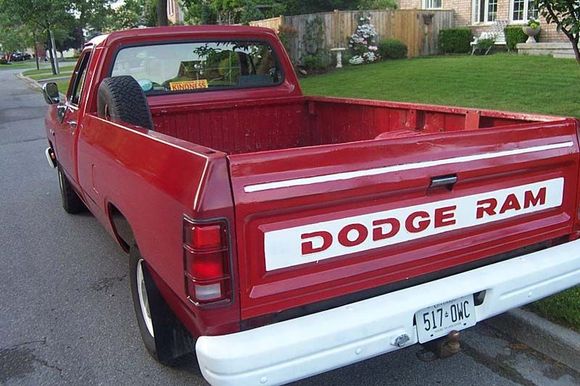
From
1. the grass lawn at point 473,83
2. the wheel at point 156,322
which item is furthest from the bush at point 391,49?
the wheel at point 156,322

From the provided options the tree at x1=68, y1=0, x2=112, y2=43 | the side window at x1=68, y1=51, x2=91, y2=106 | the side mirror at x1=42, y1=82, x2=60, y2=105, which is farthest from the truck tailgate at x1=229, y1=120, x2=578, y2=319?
the tree at x1=68, y1=0, x2=112, y2=43

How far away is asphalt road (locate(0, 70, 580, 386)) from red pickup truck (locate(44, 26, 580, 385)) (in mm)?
327

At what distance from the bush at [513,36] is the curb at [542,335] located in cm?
1800

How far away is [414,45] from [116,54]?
19351 millimetres

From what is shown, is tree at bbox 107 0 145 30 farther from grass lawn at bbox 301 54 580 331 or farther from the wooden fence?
Answer: grass lawn at bbox 301 54 580 331

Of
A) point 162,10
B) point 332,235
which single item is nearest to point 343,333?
point 332,235

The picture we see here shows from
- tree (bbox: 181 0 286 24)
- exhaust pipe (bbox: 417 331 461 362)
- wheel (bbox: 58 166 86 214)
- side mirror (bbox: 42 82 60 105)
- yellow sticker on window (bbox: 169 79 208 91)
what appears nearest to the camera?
exhaust pipe (bbox: 417 331 461 362)

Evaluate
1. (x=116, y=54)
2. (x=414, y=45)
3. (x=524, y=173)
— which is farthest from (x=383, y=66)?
(x=524, y=173)

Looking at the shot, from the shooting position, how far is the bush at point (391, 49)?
69.4ft

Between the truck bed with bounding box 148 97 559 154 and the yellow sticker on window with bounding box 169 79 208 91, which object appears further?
the yellow sticker on window with bounding box 169 79 208 91

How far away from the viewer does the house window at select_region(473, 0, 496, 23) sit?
21.8 m

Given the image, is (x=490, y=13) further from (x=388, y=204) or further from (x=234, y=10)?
(x=388, y=204)

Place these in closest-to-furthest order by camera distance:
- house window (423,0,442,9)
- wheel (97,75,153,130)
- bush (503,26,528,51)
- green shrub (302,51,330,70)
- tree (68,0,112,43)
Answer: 1. wheel (97,75,153,130)
2. bush (503,26,528,51)
3. green shrub (302,51,330,70)
4. house window (423,0,442,9)
5. tree (68,0,112,43)

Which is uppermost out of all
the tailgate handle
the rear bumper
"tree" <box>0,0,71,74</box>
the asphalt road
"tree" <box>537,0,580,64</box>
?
"tree" <box>0,0,71,74</box>
